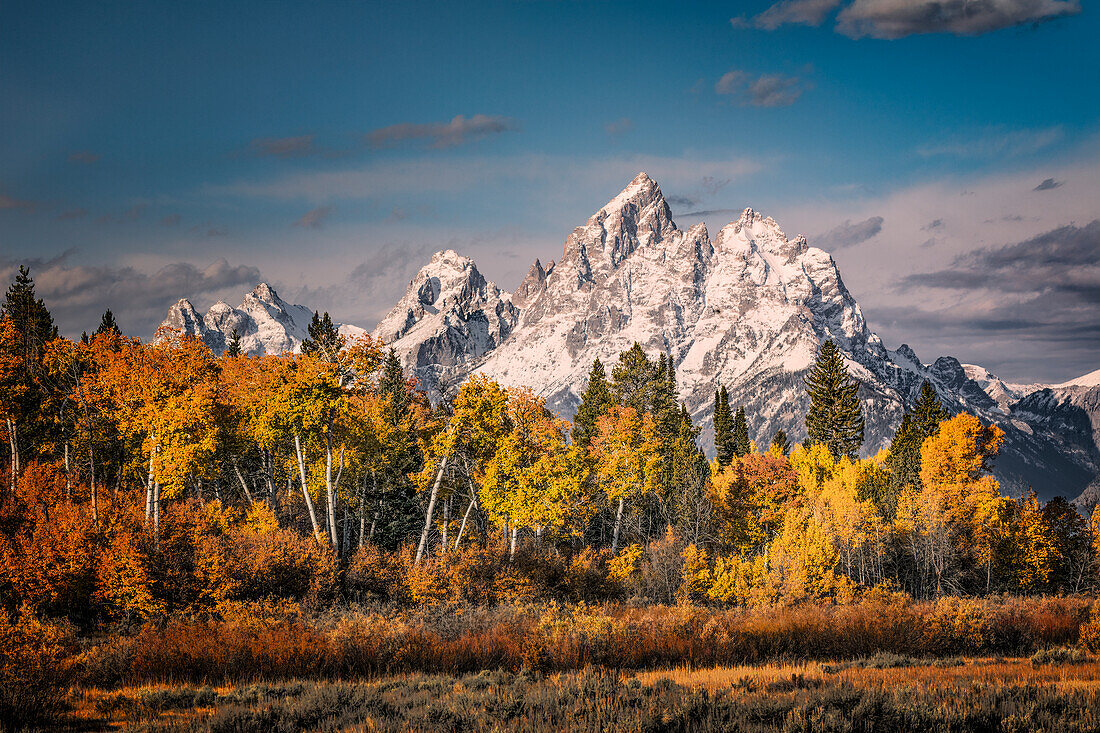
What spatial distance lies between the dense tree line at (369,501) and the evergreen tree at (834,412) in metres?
16.2

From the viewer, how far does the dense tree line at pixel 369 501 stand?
74.7 feet

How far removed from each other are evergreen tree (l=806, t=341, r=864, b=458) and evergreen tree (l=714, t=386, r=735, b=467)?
10213mm

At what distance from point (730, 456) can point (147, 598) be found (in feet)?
227

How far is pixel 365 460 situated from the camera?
37.7 metres

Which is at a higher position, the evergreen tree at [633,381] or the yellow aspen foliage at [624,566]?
the evergreen tree at [633,381]

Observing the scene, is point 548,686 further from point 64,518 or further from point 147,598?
point 64,518

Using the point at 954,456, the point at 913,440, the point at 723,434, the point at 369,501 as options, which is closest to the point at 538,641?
the point at 369,501

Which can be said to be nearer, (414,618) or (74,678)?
(74,678)

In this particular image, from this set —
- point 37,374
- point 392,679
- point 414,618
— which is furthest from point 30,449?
point 392,679

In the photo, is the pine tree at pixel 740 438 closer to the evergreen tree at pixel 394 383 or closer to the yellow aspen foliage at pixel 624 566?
the evergreen tree at pixel 394 383

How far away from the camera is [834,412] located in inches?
2872

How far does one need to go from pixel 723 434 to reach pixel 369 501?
173 feet

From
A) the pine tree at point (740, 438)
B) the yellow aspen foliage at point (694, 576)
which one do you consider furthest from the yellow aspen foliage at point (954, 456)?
the pine tree at point (740, 438)

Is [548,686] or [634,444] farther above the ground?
[634,444]
